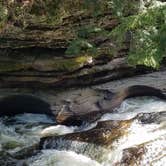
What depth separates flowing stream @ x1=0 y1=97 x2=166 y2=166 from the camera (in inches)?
277

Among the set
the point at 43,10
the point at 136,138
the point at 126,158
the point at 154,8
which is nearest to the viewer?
the point at 154,8

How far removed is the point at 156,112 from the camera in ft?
28.0

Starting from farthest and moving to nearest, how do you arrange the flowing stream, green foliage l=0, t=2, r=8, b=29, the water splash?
green foliage l=0, t=2, r=8, b=29 < the water splash < the flowing stream

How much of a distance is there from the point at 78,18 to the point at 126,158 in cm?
404

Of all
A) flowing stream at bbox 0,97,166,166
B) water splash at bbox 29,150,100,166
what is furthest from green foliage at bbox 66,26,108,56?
water splash at bbox 29,150,100,166

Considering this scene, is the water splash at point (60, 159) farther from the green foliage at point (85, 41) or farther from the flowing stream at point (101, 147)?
the green foliage at point (85, 41)

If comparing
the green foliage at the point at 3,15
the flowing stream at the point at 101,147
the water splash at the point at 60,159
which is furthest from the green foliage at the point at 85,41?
the water splash at the point at 60,159

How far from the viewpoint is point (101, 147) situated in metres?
7.58

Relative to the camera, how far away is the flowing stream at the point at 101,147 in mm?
7035

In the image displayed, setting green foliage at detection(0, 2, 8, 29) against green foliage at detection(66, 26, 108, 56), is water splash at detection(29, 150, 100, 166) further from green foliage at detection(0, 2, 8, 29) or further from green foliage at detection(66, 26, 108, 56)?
green foliage at detection(0, 2, 8, 29)

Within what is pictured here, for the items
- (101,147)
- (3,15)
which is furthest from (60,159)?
(3,15)

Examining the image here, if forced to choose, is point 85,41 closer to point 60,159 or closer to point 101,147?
point 101,147

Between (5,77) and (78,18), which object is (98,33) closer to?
(78,18)


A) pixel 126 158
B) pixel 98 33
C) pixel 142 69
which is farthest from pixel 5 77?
pixel 126 158
